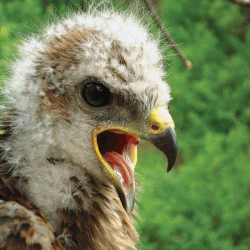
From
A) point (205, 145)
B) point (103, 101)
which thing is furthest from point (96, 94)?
point (205, 145)

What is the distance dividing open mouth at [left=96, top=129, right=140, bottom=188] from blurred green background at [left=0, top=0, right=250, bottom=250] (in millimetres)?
1385

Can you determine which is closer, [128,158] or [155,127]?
[155,127]

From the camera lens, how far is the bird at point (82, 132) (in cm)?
151

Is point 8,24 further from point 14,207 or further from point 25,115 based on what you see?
point 14,207

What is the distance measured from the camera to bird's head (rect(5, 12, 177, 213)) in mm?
1516

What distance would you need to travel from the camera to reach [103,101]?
156 centimetres

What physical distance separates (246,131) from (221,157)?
0.65 m

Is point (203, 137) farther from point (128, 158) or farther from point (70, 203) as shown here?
point (70, 203)

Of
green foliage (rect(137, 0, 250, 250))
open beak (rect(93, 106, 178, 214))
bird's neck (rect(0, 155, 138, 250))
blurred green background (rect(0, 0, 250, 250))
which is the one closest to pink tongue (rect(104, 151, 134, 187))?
open beak (rect(93, 106, 178, 214))

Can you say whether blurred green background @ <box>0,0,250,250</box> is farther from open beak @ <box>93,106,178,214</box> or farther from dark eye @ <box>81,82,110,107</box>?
open beak @ <box>93,106,178,214</box>

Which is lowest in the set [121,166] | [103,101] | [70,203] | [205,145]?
[70,203]

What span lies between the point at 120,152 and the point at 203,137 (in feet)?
10.9

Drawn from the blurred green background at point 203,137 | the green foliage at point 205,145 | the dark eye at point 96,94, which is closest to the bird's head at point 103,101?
the dark eye at point 96,94

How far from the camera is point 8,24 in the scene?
310 centimetres
